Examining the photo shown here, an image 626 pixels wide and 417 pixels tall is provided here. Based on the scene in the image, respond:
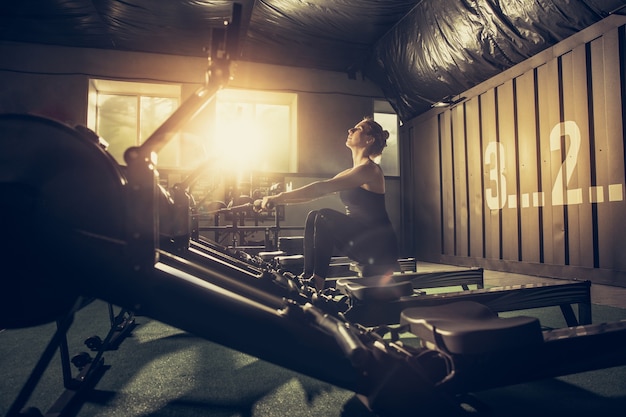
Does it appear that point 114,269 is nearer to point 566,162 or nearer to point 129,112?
point 566,162

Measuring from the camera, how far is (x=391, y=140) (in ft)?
26.1

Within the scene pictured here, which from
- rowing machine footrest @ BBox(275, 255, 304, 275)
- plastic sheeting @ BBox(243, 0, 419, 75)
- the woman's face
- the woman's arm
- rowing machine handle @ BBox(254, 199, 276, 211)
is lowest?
rowing machine footrest @ BBox(275, 255, 304, 275)

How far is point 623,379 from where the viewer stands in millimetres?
1519

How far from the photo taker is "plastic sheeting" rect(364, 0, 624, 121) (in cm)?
372

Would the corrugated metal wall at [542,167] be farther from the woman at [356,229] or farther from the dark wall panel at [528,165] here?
the woman at [356,229]

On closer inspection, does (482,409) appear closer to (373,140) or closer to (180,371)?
(180,371)

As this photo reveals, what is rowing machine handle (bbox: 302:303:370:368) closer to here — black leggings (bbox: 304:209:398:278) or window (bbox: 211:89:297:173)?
black leggings (bbox: 304:209:398:278)

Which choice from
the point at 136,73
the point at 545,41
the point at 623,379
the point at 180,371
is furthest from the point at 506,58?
the point at 136,73

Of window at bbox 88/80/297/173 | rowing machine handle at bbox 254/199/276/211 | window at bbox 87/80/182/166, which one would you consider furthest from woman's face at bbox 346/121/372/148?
window at bbox 87/80/182/166

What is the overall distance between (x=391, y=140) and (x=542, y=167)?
398cm

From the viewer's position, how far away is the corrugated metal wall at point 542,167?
350cm

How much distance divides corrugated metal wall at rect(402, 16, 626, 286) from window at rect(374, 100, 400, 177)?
1.46 meters

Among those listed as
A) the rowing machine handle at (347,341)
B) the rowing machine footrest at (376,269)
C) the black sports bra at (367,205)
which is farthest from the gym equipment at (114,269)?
the black sports bra at (367,205)

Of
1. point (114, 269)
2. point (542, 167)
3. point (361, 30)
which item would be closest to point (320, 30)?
point (361, 30)
